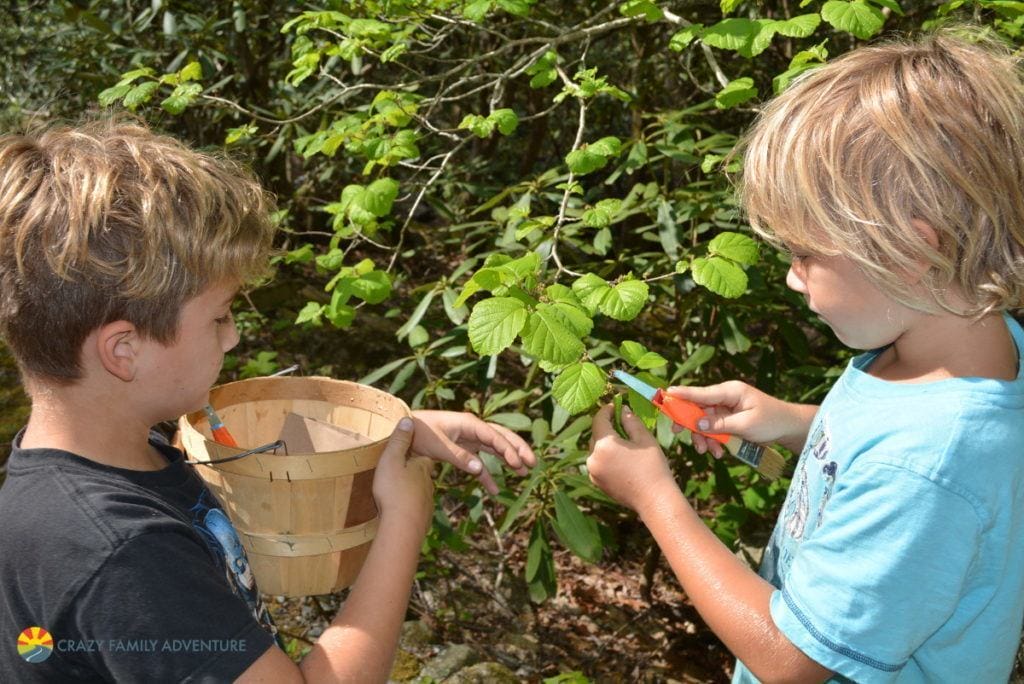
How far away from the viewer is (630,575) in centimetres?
400

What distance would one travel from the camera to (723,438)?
1.83 m

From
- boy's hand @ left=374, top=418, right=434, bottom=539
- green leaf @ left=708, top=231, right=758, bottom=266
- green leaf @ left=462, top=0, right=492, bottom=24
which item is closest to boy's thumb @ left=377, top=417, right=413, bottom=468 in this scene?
boy's hand @ left=374, top=418, right=434, bottom=539

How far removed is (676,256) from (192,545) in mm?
1913

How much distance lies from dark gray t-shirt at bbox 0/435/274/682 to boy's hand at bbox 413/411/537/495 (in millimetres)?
535

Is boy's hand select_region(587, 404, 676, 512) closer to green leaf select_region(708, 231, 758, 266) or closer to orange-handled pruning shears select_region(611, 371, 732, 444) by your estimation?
orange-handled pruning shears select_region(611, 371, 732, 444)

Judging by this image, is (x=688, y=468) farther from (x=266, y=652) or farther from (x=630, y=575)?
(x=266, y=652)

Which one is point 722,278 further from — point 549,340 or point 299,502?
point 299,502

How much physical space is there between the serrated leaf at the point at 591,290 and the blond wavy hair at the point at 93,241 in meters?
0.66

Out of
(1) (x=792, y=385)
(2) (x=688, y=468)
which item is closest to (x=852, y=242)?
(2) (x=688, y=468)

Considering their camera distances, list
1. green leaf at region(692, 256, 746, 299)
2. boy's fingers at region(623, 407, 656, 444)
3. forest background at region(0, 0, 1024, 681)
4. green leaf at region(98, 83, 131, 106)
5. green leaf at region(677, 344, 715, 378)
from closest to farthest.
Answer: boy's fingers at region(623, 407, 656, 444), green leaf at region(692, 256, 746, 299), forest background at region(0, 0, 1024, 681), green leaf at region(98, 83, 131, 106), green leaf at region(677, 344, 715, 378)

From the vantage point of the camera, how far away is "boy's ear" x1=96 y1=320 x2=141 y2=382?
1.35 m

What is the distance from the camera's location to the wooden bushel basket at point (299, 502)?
5.01 feet

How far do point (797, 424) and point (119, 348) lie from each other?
1.25 meters

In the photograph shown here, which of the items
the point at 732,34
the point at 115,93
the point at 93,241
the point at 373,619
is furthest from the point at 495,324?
the point at 115,93
